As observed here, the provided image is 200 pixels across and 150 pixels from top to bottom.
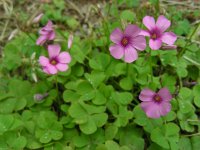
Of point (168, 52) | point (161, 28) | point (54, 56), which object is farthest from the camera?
point (168, 52)

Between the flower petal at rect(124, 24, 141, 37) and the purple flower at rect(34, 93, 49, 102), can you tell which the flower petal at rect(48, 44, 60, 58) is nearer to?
the purple flower at rect(34, 93, 49, 102)

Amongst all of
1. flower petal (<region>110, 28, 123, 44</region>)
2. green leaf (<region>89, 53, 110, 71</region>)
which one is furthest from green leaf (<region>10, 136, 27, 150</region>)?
flower petal (<region>110, 28, 123, 44</region>)

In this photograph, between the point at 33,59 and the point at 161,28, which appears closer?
the point at 161,28

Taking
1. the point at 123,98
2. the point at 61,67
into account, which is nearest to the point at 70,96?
the point at 61,67

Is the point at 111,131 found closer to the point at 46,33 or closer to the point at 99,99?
the point at 99,99

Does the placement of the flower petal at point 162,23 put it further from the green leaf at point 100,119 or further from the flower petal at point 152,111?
the green leaf at point 100,119

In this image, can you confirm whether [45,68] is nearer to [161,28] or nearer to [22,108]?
[22,108]

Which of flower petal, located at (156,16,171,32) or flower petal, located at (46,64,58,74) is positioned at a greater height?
flower petal, located at (156,16,171,32)

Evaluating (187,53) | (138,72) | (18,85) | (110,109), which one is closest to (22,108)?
(18,85)
